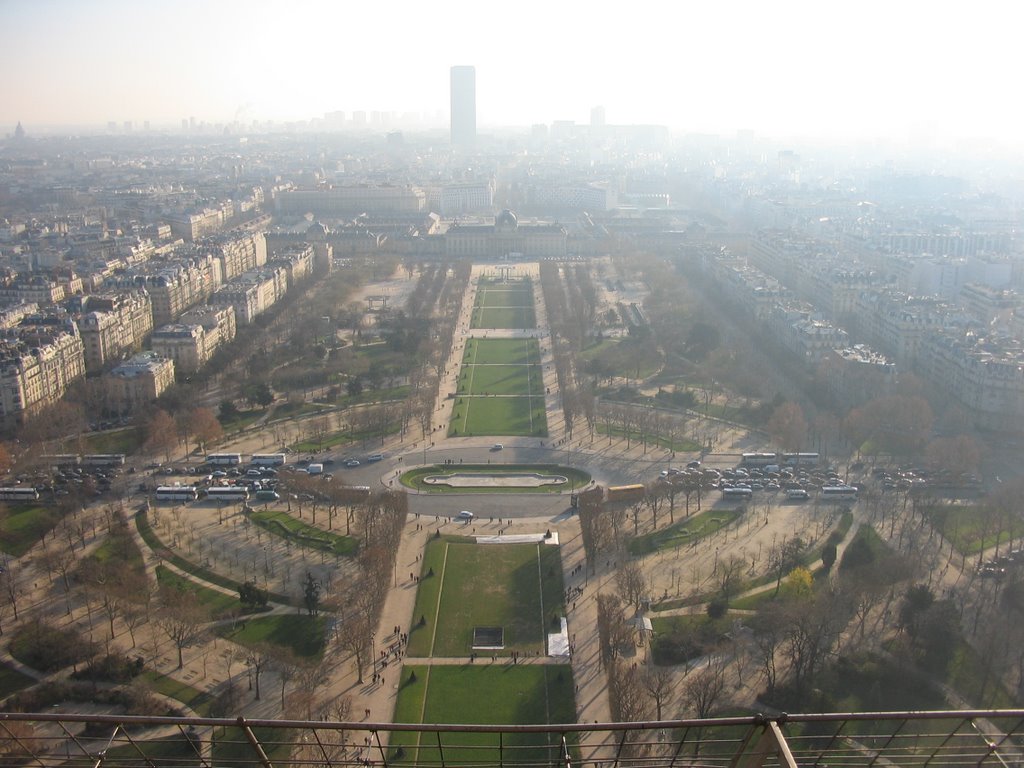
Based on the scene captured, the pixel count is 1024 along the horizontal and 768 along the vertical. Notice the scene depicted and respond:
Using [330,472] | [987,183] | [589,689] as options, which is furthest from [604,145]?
[589,689]

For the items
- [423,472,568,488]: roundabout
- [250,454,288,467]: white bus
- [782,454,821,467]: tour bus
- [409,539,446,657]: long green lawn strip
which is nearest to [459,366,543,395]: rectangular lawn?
[423,472,568,488]: roundabout

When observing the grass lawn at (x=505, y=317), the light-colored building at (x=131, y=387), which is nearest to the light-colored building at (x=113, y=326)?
the light-colored building at (x=131, y=387)

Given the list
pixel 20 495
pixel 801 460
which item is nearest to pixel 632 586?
pixel 801 460

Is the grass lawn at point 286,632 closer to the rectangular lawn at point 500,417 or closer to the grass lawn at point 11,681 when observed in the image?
the grass lawn at point 11,681

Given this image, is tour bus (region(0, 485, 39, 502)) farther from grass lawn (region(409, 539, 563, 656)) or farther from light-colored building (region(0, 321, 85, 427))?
grass lawn (region(409, 539, 563, 656))

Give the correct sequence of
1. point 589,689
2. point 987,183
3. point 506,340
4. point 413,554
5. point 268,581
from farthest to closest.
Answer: point 987,183, point 506,340, point 413,554, point 268,581, point 589,689

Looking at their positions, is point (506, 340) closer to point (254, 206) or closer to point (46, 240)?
point (46, 240)
